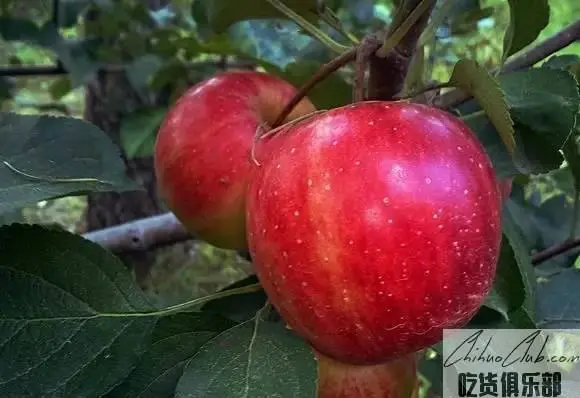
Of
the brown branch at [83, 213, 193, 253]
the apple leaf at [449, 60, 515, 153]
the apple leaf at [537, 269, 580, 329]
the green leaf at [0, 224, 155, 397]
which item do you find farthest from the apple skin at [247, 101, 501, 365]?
the brown branch at [83, 213, 193, 253]

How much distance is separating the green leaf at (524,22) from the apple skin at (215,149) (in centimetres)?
17

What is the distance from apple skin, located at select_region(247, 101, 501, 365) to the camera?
41cm

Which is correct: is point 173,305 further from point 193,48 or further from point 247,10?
point 193,48

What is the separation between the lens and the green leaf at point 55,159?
484 millimetres

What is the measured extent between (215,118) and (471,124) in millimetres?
226

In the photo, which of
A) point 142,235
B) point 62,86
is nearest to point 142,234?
point 142,235

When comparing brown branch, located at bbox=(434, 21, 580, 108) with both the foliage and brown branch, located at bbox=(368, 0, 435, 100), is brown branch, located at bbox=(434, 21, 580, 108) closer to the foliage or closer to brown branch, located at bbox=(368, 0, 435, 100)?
the foliage

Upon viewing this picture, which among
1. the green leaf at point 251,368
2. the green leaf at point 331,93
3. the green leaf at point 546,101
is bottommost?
the green leaf at point 251,368

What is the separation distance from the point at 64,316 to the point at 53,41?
2.62 feet

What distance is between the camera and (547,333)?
1.97ft

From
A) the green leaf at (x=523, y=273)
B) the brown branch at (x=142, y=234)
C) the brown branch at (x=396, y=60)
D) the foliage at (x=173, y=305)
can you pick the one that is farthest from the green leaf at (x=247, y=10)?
the brown branch at (x=142, y=234)

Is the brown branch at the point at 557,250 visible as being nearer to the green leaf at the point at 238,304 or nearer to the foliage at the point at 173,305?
the foliage at the point at 173,305

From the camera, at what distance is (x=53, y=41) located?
1.19m

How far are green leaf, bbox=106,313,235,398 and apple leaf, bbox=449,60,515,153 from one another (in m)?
0.23
